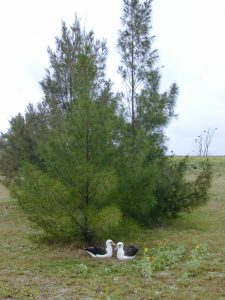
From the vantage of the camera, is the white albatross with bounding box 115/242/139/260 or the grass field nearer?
the grass field

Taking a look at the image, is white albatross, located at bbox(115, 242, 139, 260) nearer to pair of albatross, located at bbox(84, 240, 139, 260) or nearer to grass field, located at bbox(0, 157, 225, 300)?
pair of albatross, located at bbox(84, 240, 139, 260)

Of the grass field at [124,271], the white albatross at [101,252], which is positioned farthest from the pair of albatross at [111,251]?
the grass field at [124,271]

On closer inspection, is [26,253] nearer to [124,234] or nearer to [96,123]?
[124,234]

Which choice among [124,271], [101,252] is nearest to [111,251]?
[101,252]

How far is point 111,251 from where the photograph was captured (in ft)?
29.6

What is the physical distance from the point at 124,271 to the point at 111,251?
4.50 feet

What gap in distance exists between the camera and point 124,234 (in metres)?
10.5

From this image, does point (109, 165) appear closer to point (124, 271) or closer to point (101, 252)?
point (101, 252)

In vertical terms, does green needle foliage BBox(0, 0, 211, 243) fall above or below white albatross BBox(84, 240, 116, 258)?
above

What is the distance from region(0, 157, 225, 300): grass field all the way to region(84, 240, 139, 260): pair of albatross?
0.14 metres

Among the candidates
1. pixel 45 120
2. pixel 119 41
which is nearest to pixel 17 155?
pixel 45 120

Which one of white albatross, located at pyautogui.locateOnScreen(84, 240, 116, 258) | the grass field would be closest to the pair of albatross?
white albatross, located at pyautogui.locateOnScreen(84, 240, 116, 258)

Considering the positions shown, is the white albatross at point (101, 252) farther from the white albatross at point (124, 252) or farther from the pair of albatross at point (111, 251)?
the white albatross at point (124, 252)

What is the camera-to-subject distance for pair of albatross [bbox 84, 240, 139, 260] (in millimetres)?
8727
